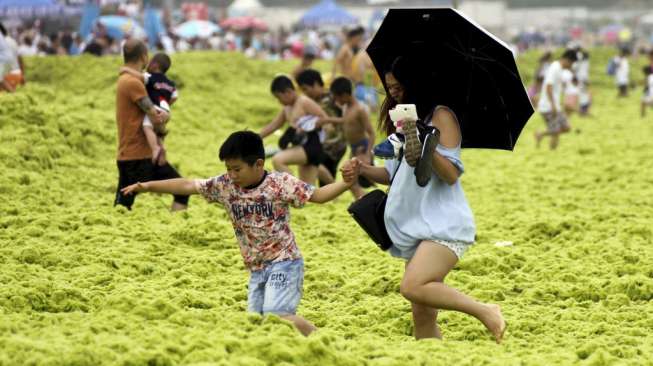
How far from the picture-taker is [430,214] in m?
5.50

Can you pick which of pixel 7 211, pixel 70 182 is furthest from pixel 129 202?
pixel 70 182

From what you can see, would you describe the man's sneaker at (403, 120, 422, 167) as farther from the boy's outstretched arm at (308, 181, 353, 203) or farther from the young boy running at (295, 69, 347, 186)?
the young boy running at (295, 69, 347, 186)

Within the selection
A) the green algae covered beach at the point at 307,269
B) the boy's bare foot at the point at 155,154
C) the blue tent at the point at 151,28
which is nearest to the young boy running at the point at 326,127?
the green algae covered beach at the point at 307,269

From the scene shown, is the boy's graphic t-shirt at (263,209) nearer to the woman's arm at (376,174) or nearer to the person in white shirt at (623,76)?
the woman's arm at (376,174)

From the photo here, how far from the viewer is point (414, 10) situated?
18.5ft

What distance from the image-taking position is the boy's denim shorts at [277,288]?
5676mm

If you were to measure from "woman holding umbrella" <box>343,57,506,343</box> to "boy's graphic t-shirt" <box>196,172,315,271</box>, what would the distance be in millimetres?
403

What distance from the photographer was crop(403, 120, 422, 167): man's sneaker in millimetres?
5191

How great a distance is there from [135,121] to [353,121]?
2600 millimetres

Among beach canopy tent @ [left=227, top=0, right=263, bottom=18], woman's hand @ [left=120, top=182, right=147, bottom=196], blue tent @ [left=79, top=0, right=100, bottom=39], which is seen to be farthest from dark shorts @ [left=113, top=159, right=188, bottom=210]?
beach canopy tent @ [left=227, top=0, right=263, bottom=18]

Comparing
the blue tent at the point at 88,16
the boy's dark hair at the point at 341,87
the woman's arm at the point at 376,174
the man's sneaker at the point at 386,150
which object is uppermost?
the man's sneaker at the point at 386,150

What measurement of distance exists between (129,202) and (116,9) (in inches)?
834

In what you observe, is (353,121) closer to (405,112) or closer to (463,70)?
(463,70)

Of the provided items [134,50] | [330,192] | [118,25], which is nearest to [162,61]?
[134,50]
